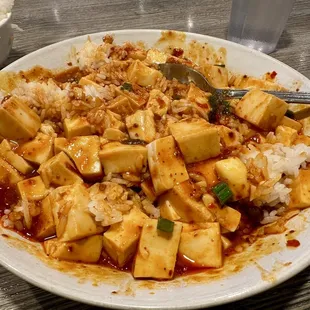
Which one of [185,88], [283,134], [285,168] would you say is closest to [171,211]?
[285,168]

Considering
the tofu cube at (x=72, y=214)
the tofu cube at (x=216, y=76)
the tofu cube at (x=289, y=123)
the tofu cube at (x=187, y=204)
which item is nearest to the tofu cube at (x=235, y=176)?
the tofu cube at (x=187, y=204)

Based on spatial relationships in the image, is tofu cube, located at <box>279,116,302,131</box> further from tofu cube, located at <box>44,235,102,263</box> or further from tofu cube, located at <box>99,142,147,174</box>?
tofu cube, located at <box>44,235,102,263</box>

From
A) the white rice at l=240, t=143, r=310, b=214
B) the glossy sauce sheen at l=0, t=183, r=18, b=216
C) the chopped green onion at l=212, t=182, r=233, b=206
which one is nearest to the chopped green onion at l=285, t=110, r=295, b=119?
the white rice at l=240, t=143, r=310, b=214

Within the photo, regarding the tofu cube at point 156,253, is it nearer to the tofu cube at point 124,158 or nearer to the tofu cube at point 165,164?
the tofu cube at point 165,164

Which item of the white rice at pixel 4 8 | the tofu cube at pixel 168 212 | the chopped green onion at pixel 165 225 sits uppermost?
the white rice at pixel 4 8

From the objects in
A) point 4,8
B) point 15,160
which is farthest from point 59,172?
point 4,8

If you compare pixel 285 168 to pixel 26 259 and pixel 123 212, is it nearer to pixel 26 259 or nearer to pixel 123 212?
pixel 123 212
